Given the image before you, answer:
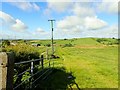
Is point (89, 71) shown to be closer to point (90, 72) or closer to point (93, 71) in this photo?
point (93, 71)

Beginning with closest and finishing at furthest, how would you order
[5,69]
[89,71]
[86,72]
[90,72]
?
[5,69]
[86,72]
[90,72]
[89,71]

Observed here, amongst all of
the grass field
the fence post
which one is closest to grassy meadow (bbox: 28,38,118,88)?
the grass field

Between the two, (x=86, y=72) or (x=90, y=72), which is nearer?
(x=86, y=72)

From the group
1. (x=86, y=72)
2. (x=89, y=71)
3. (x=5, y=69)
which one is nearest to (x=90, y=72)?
(x=86, y=72)

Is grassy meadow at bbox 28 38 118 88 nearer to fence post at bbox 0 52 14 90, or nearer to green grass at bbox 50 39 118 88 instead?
green grass at bbox 50 39 118 88

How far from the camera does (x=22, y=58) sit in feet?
42.6

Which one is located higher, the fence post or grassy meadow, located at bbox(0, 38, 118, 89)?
the fence post

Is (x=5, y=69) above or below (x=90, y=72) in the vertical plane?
above

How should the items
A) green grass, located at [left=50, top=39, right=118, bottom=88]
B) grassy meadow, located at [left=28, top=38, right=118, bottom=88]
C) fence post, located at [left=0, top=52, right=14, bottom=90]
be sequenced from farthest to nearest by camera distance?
green grass, located at [left=50, top=39, right=118, bottom=88], grassy meadow, located at [left=28, top=38, right=118, bottom=88], fence post, located at [left=0, top=52, right=14, bottom=90]

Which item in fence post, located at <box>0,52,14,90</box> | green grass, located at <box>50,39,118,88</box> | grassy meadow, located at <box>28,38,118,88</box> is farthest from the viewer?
green grass, located at <box>50,39,118,88</box>

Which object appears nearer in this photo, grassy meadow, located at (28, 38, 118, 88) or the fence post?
the fence post

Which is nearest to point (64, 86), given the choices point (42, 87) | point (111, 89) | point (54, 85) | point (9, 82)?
point (54, 85)

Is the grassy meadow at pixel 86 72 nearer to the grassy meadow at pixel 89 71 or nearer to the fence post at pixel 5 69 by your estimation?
the grassy meadow at pixel 89 71

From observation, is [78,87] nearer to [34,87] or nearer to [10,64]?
[34,87]
